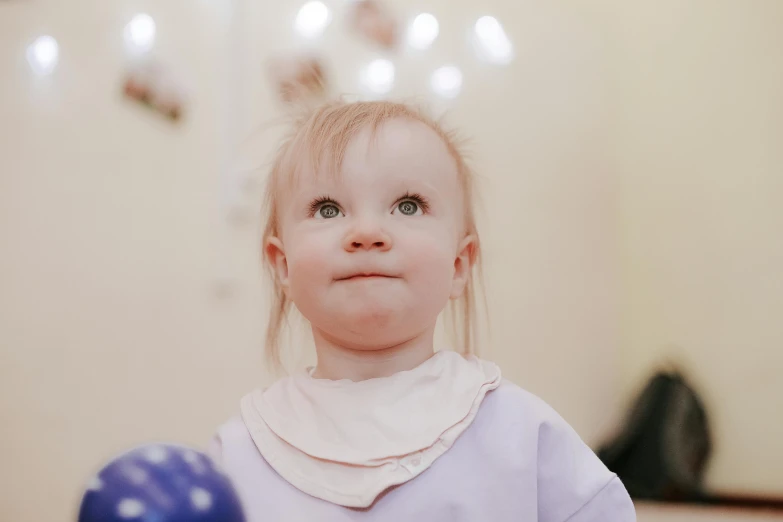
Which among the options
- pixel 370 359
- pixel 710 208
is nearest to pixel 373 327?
pixel 370 359

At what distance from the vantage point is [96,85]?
146cm

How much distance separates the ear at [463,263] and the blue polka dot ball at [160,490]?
1.13 feet

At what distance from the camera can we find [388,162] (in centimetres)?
65

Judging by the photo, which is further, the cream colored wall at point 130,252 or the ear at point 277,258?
the cream colored wall at point 130,252

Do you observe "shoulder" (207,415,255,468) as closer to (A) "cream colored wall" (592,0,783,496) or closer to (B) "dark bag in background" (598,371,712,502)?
(B) "dark bag in background" (598,371,712,502)

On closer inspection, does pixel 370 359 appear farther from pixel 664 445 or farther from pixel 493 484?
pixel 664 445

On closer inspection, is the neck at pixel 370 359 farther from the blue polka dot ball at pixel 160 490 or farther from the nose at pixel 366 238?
the blue polka dot ball at pixel 160 490

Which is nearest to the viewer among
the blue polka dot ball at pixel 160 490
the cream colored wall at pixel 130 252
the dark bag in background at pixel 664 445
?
the blue polka dot ball at pixel 160 490

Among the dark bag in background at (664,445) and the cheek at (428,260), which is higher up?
the cheek at (428,260)

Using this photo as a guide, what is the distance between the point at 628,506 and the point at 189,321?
3.40 ft

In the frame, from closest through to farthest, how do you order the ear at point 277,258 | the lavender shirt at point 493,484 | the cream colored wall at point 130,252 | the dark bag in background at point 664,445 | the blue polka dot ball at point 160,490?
1. the blue polka dot ball at point 160,490
2. the lavender shirt at point 493,484
3. the ear at point 277,258
4. the cream colored wall at point 130,252
5. the dark bag in background at point 664,445

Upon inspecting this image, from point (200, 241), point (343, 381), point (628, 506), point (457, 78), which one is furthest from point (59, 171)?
point (628, 506)

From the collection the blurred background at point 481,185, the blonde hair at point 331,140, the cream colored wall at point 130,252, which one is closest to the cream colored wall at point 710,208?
the blurred background at point 481,185

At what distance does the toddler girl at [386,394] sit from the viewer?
0.59 meters
